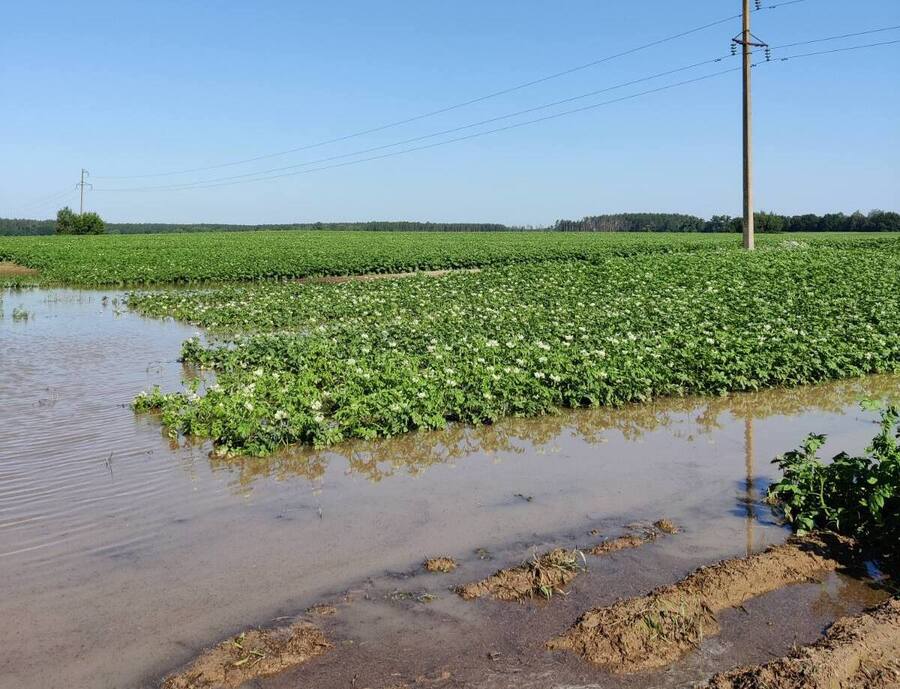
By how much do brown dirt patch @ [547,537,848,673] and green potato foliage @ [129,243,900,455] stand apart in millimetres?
4261

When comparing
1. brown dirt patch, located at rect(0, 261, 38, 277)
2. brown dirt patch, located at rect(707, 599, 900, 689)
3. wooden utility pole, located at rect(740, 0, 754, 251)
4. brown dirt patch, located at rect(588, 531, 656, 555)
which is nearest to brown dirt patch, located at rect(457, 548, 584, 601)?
brown dirt patch, located at rect(588, 531, 656, 555)

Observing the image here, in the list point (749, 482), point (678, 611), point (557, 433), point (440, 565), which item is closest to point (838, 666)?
point (678, 611)

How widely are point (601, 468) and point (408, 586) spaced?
129 inches

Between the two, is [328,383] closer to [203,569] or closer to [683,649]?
[203,569]

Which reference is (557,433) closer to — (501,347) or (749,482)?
(749,482)

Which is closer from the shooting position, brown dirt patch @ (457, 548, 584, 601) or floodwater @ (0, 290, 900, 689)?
floodwater @ (0, 290, 900, 689)

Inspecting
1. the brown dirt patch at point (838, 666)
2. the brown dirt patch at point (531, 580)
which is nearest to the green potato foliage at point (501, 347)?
the brown dirt patch at point (531, 580)

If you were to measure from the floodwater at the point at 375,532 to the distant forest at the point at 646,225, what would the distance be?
88273mm

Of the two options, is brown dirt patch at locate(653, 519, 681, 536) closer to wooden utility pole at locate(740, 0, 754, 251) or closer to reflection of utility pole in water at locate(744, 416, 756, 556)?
reflection of utility pole in water at locate(744, 416, 756, 556)

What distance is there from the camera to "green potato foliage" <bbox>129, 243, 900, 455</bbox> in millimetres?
9367

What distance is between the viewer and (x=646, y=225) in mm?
128750

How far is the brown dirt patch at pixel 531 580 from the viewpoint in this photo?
5090 millimetres

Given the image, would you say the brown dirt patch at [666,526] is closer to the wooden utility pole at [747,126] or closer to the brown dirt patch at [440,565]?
the brown dirt patch at [440,565]

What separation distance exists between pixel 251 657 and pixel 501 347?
871 cm
